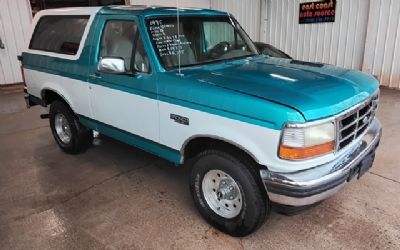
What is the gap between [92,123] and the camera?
414cm

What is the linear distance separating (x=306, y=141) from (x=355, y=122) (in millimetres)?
637

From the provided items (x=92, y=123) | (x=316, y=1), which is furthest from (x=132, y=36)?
(x=316, y=1)

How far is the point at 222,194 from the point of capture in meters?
2.89

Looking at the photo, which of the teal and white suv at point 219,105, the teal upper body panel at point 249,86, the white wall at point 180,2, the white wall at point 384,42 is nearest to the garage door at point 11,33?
the white wall at point 180,2

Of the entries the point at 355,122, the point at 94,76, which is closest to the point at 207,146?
the point at 355,122

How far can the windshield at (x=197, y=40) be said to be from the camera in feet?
10.5

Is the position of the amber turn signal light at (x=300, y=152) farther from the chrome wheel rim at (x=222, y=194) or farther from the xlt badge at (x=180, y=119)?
the xlt badge at (x=180, y=119)

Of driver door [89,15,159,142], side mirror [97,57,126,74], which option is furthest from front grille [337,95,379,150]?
side mirror [97,57,126,74]

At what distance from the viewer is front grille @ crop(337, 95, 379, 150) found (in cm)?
250

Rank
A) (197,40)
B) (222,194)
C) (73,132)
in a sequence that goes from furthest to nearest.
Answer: (73,132)
(197,40)
(222,194)

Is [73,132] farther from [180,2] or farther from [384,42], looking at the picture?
[180,2]

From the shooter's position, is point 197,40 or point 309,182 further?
point 197,40

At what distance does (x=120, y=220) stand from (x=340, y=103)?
2248mm

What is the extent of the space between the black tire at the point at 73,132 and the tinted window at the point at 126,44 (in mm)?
1259
